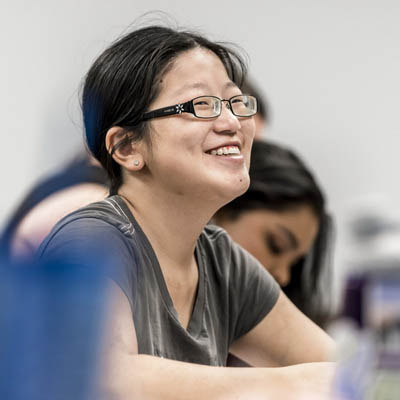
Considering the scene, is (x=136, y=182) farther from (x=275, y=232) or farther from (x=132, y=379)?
(x=275, y=232)

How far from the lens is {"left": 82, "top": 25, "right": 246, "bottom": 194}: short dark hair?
805mm

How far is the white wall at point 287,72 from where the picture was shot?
2223 mm

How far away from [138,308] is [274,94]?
1762 millimetres

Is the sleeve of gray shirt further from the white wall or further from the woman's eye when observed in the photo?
the white wall

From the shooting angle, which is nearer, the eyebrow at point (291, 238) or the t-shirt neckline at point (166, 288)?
the t-shirt neckline at point (166, 288)

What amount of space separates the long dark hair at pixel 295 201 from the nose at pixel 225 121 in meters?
0.55

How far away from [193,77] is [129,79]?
2.7 inches

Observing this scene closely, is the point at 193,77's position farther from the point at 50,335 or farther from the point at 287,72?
the point at 287,72

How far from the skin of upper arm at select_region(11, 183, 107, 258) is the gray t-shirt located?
0.44 ft

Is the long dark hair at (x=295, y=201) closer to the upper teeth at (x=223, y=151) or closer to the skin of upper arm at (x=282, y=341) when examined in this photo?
the skin of upper arm at (x=282, y=341)

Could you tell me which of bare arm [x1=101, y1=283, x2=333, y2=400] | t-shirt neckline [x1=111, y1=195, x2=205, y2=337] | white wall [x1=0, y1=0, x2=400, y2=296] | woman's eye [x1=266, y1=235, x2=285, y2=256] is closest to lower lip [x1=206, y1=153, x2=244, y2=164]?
t-shirt neckline [x1=111, y1=195, x2=205, y2=337]

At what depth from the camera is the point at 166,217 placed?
838 mm

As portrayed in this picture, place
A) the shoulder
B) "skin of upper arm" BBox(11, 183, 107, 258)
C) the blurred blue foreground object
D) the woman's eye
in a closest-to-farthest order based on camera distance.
A: the blurred blue foreground object, the shoulder, "skin of upper arm" BBox(11, 183, 107, 258), the woman's eye

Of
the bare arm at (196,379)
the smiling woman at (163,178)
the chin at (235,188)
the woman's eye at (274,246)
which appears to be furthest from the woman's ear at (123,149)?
the woman's eye at (274,246)
